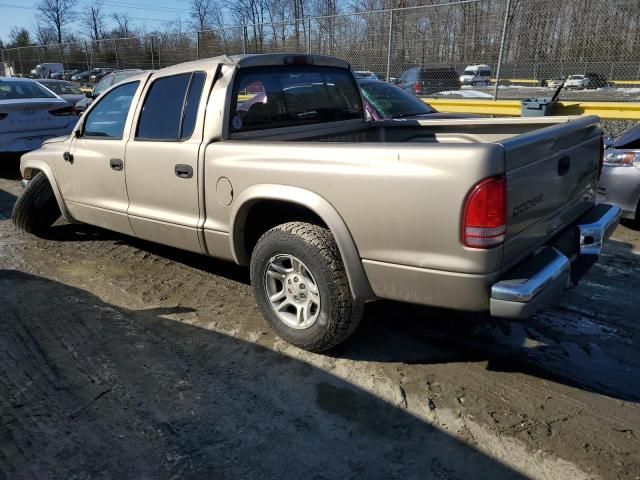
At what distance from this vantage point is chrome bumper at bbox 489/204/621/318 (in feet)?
8.52

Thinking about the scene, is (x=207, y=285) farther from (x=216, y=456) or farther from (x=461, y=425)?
(x=461, y=425)

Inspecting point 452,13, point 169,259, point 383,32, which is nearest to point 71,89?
point 383,32

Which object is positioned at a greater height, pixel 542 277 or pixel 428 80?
pixel 428 80

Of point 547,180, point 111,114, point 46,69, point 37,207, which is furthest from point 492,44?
point 46,69

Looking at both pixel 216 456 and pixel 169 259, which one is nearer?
pixel 216 456

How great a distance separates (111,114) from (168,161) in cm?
116

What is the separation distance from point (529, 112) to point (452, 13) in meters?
2.62

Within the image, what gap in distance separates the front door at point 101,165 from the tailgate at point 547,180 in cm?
315

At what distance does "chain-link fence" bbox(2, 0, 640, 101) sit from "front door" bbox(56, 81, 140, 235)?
26.0 ft

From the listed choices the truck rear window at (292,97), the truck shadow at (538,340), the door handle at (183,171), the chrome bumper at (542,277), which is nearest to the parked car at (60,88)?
the truck rear window at (292,97)

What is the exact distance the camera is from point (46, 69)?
28.6m

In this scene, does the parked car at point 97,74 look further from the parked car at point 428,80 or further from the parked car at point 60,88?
the parked car at point 428,80

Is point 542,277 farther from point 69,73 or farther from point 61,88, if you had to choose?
point 69,73

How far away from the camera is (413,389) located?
305 cm
